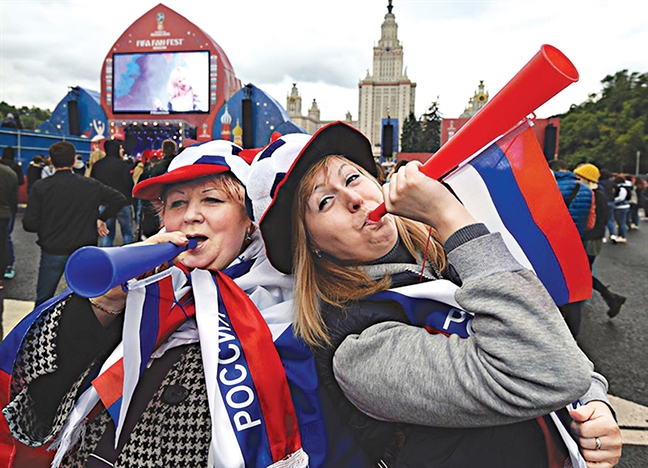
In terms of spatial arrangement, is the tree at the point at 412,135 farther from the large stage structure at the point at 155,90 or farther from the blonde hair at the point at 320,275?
the blonde hair at the point at 320,275

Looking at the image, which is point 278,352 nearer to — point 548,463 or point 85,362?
point 85,362

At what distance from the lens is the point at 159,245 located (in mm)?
1162

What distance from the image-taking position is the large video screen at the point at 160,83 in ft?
78.3

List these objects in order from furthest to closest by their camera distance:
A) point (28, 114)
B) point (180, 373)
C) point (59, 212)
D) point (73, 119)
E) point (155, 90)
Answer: point (28, 114), point (155, 90), point (73, 119), point (59, 212), point (180, 373)

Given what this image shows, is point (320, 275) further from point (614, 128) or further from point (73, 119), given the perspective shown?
point (614, 128)

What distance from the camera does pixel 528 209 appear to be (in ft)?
3.86

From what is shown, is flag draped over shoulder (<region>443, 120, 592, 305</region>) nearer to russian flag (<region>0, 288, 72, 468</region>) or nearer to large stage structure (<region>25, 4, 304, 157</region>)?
russian flag (<region>0, 288, 72, 468</region>)

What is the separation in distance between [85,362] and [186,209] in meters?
0.49

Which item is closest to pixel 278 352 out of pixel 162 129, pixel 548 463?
pixel 548 463

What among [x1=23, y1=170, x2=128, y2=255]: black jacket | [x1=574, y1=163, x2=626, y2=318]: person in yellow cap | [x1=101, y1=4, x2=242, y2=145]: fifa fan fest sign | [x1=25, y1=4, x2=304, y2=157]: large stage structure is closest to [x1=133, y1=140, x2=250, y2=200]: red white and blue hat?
[x1=23, y1=170, x2=128, y2=255]: black jacket

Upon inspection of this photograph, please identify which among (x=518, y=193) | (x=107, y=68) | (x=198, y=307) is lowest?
(x=198, y=307)

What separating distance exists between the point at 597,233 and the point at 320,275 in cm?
A: 481

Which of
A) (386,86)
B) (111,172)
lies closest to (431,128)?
(111,172)

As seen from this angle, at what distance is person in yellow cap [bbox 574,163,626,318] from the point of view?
5.04 m
